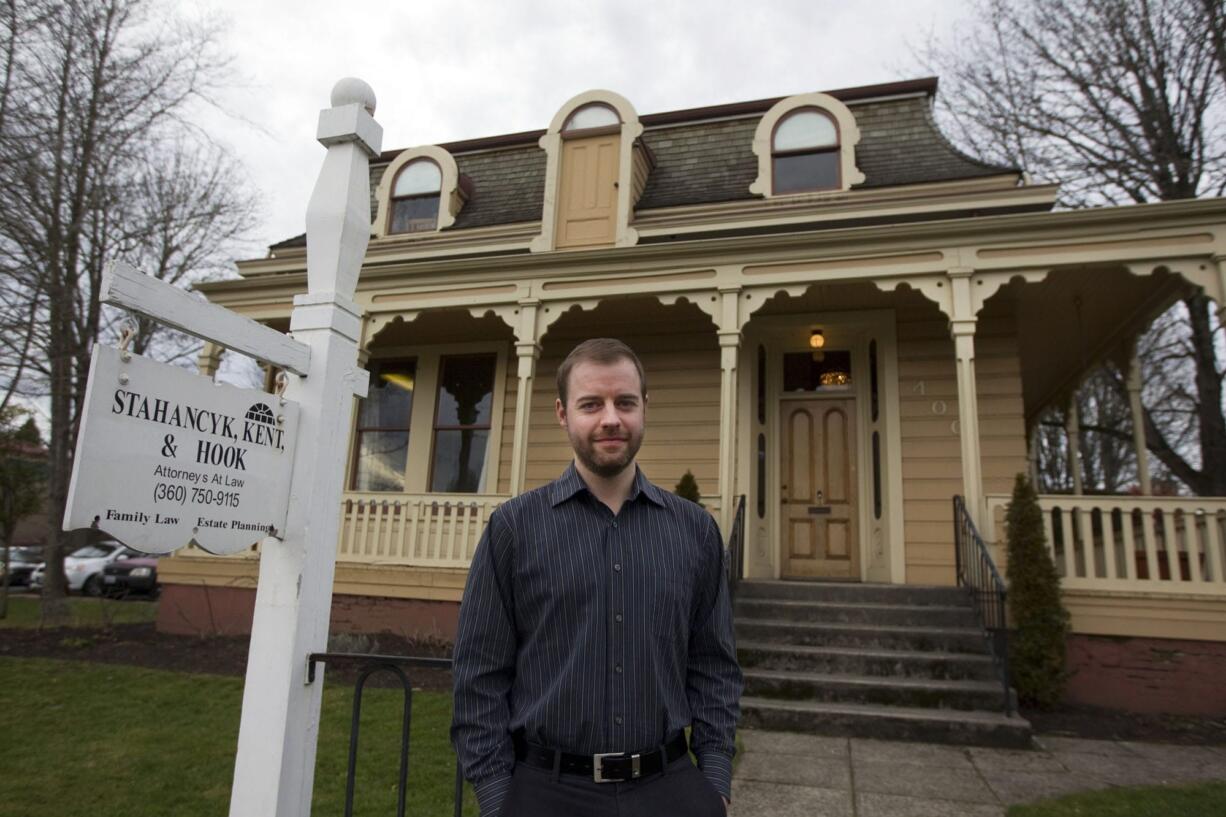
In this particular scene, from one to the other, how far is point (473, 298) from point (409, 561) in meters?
3.29

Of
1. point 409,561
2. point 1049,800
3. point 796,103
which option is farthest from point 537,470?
point 1049,800

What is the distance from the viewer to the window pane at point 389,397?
1058cm

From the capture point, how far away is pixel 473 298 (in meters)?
8.80

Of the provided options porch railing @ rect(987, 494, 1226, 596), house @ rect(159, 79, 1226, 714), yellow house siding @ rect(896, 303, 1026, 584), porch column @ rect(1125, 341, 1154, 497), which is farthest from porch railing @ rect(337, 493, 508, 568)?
porch column @ rect(1125, 341, 1154, 497)

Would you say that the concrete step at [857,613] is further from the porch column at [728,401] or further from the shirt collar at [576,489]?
the shirt collar at [576,489]

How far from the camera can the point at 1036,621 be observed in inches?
230

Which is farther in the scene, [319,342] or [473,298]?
[473,298]

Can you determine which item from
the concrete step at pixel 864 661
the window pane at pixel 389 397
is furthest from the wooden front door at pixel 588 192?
the concrete step at pixel 864 661

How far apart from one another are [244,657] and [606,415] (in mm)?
7890

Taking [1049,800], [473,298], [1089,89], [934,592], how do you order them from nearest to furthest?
[1049,800] → [934,592] → [473,298] → [1089,89]

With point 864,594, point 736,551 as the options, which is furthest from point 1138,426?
point 736,551

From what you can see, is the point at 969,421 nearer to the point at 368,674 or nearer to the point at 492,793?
the point at 368,674

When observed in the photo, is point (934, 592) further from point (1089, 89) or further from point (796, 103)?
point (1089, 89)

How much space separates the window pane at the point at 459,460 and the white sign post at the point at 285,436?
757 cm
